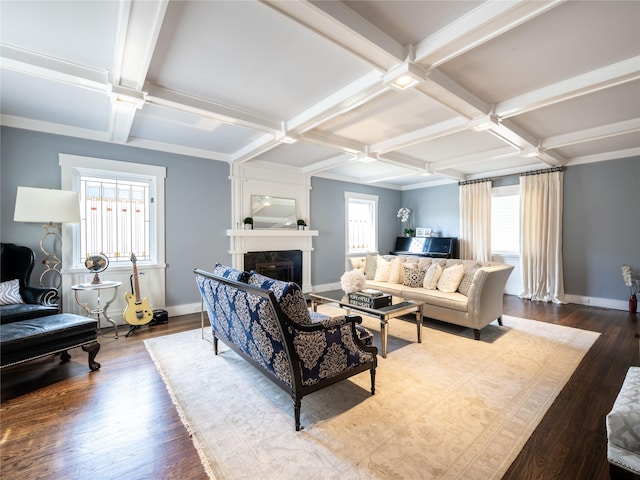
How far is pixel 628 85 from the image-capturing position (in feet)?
8.65

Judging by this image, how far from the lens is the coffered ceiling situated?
1768mm

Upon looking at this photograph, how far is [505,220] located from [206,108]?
6.03 metres

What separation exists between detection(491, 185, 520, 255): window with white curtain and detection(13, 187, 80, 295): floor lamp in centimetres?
720

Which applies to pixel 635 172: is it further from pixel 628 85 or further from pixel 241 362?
pixel 241 362

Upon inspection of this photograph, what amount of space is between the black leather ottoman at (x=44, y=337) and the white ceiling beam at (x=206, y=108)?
2.13m

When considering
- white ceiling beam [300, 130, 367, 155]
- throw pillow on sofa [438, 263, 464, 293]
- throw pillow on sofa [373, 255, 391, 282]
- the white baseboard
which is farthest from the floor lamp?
the white baseboard

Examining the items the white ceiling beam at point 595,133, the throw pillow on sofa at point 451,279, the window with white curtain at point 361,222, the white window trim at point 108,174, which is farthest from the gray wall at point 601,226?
the white window trim at point 108,174

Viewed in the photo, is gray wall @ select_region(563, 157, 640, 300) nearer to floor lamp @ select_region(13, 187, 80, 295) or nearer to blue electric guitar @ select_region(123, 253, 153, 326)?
blue electric guitar @ select_region(123, 253, 153, 326)

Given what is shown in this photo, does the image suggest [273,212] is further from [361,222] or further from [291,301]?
[291,301]

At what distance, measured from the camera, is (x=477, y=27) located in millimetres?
1749

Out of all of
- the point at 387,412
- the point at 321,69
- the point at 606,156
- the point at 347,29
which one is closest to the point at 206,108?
the point at 321,69

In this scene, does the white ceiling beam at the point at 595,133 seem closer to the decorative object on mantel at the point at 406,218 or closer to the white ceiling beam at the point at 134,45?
the decorative object on mantel at the point at 406,218

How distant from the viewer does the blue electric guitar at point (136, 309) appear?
3.67m

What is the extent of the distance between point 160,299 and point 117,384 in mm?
2066
